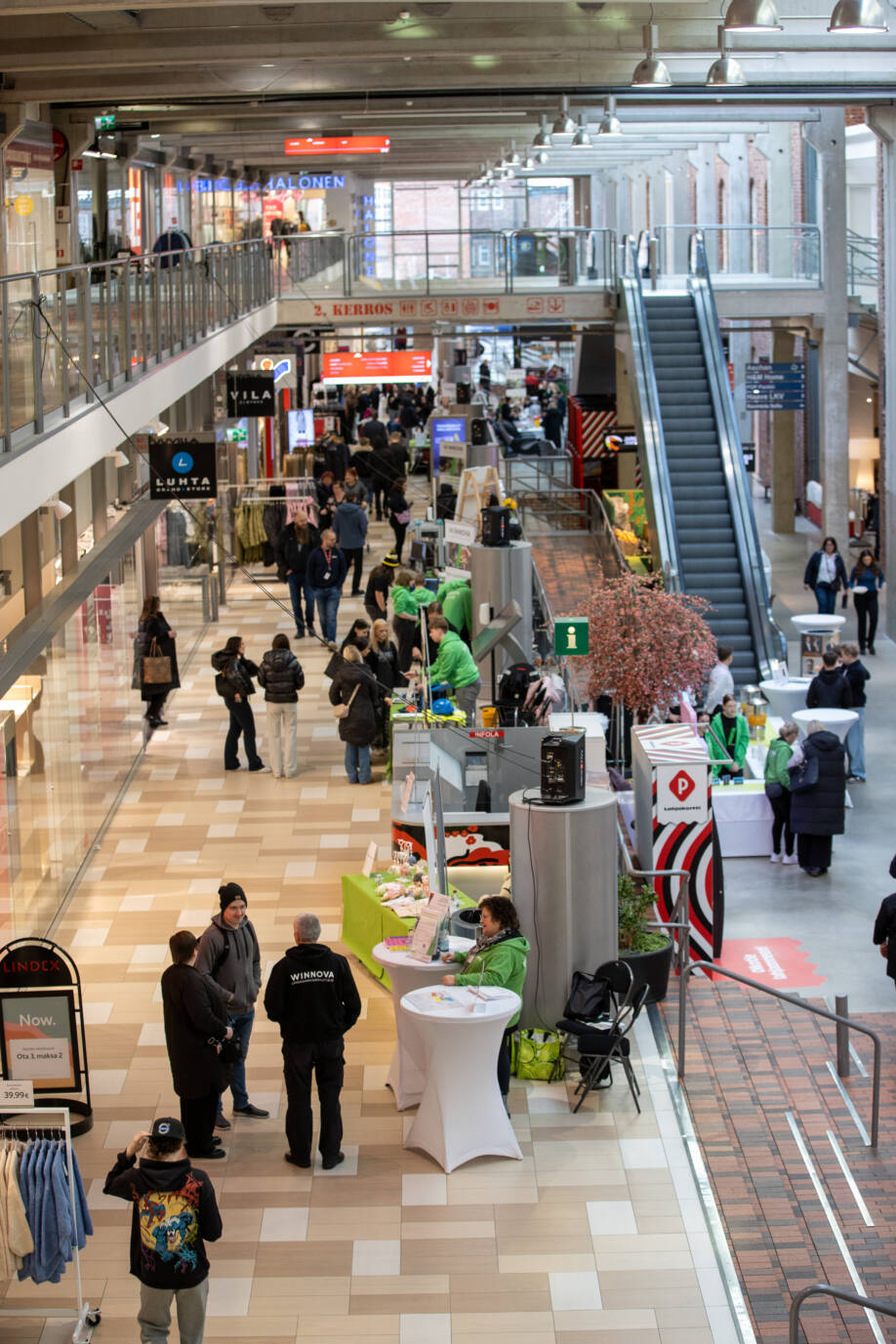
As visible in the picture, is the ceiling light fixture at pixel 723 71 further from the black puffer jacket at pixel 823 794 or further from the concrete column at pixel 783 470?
the concrete column at pixel 783 470

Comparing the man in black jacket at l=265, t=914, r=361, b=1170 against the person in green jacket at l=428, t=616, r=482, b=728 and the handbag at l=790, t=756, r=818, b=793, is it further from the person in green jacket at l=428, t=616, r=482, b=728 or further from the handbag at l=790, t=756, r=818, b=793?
the person in green jacket at l=428, t=616, r=482, b=728

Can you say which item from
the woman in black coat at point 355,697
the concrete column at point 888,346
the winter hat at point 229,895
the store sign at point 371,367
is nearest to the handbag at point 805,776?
the woman in black coat at point 355,697

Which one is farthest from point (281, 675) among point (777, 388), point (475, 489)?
point (777, 388)

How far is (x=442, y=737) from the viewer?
435 inches

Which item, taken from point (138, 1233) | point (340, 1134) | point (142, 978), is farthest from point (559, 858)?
point (138, 1233)

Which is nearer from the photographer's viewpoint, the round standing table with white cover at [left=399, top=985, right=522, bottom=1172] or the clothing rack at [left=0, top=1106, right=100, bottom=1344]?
the clothing rack at [left=0, top=1106, right=100, bottom=1344]

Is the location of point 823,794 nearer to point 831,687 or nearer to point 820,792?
point 820,792

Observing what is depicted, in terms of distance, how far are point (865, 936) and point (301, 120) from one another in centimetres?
1879

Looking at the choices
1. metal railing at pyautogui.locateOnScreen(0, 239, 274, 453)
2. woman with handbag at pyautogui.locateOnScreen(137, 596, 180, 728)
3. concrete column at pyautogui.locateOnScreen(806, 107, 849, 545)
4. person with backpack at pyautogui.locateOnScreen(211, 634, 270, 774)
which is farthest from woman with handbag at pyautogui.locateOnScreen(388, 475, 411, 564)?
person with backpack at pyautogui.locateOnScreen(211, 634, 270, 774)

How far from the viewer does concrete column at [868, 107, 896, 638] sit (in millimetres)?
21281

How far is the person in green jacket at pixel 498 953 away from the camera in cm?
809

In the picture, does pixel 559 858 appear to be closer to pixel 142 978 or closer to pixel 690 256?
pixel 142 978

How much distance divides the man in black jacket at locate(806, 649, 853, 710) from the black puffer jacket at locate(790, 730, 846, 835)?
93.9 inches

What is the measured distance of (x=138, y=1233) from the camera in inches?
241
